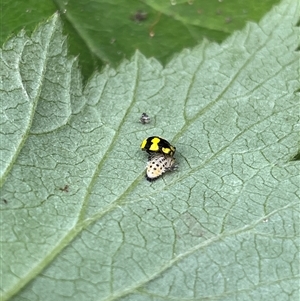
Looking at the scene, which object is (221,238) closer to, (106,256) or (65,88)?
(106,256)

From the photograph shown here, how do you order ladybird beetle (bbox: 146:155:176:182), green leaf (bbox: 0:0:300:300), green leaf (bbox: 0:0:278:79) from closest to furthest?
1. green leaf (bbox: 0:0:300:300)
2. ladybird beetle (bbox: 146:155:176:182)
3. green leaf (bbox: 0:0:278:79)

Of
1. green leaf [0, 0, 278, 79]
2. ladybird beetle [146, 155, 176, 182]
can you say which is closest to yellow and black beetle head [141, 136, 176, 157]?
ladybird beetle [146, 155, 176, 182]

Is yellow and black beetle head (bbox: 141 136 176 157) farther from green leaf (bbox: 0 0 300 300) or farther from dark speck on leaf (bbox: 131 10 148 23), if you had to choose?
dark speck on leaf (bbox: 131 10 148 23)

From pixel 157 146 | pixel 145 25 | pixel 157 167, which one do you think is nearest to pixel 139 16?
pixel 145 25

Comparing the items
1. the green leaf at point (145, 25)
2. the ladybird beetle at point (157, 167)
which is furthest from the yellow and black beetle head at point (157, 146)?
the green leaf at point (145, 25)

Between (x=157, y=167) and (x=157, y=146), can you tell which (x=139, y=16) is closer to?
(x=157, y=146)

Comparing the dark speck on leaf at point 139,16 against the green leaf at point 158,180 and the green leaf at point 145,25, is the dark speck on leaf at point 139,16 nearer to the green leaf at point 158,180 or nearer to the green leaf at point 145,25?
the green leaf at point 145,25

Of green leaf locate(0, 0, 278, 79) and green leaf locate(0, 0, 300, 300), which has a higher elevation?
green leaf locate(0, 0, 278, 79)

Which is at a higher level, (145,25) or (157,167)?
(145,25)
